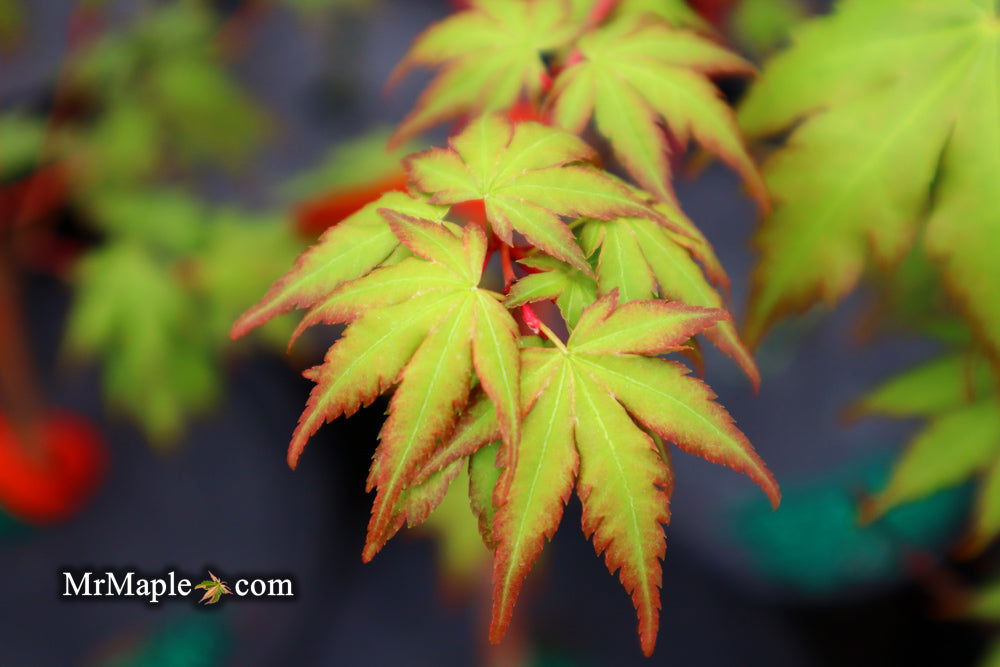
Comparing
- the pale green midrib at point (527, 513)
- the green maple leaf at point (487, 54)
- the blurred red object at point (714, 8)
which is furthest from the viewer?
the blurred red object at point (714, 8)

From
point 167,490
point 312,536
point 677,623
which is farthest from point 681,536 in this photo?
point 167,490

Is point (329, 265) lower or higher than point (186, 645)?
higher

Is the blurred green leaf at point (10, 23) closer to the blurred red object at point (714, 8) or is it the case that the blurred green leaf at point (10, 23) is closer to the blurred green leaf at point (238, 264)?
the blurred green leaf at point (238, 264)

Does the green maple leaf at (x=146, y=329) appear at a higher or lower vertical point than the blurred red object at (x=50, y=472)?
higher

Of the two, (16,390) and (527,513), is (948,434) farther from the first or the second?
(16,390)

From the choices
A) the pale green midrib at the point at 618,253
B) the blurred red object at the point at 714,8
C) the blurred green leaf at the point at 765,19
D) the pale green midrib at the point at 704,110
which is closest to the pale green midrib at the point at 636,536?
the pale green midrib at the point at 618,253

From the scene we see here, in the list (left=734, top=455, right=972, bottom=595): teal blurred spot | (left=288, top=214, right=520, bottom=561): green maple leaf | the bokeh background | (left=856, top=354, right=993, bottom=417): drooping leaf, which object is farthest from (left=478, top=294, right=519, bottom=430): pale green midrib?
(left=734, top=455, right=972, bottom=595): teal blurred spot

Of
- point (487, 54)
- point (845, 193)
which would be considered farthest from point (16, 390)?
point (845, 193)
